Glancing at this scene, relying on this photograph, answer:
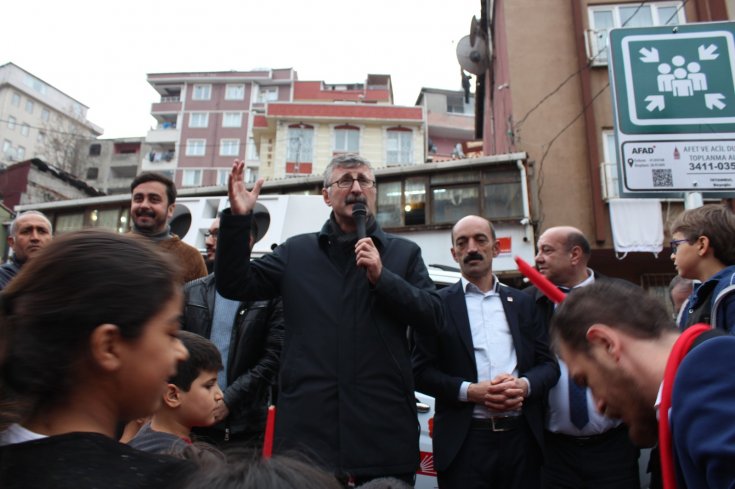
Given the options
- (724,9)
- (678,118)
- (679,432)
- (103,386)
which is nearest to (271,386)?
(103,386)

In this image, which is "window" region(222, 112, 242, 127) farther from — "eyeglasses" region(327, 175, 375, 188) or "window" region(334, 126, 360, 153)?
"eyeglasses" region(327, 175, 375, 188)

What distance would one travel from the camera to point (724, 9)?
12.7m

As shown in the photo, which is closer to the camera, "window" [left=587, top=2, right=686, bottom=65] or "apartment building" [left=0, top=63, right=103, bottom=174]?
"window" [left=587, top=2, right=686, bottom=65]

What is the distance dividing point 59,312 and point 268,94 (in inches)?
2106

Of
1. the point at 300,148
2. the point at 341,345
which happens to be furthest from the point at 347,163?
the point at 300,148

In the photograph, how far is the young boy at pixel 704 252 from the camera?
2.56 meters

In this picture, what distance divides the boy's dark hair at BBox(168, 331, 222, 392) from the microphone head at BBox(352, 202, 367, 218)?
0.98 metres

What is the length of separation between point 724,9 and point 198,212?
593 inches

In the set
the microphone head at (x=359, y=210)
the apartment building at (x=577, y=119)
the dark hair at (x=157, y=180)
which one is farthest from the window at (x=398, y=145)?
the microphone head at (x=359, y=210)

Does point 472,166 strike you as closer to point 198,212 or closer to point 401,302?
point 198,212

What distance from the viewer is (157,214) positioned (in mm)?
3521

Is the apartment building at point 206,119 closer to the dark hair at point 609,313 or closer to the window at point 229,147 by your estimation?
the window at point 229,147

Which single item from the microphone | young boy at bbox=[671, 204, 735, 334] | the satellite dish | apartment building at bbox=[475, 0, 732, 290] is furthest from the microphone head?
the satellite dish

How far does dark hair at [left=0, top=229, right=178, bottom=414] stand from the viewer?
995 mm
